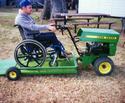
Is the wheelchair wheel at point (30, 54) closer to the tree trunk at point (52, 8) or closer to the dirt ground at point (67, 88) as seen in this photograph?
the dirt ground at point (67, 88)

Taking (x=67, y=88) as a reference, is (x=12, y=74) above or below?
above

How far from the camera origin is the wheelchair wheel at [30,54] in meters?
6.37

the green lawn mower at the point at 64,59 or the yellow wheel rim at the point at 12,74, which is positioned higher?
the green lawn mower at the point at 64,59

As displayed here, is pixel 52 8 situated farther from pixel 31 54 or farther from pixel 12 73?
pixel 12 73

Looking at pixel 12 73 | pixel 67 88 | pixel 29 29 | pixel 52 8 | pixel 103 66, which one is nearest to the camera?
pixel 67 88

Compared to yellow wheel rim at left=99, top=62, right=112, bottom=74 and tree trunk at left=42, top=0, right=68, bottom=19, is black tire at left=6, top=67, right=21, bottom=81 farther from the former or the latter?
tree trunk at left=42, top=0, right=68, bottom=19

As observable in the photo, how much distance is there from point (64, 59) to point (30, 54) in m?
0.76

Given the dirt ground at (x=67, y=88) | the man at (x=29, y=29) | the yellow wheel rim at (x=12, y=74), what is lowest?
the dirt ground at (x=67, y=88)

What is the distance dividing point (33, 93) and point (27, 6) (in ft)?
5.84

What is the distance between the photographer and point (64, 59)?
6934 mm

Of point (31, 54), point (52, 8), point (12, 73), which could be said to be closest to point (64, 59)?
point (31, 54)

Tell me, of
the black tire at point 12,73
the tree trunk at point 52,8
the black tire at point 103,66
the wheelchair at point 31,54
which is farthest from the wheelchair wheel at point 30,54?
the tree trunk at point 52,8

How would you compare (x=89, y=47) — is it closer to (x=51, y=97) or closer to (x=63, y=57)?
(x=63, y=57)

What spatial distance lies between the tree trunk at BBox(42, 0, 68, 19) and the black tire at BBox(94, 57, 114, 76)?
803cm
